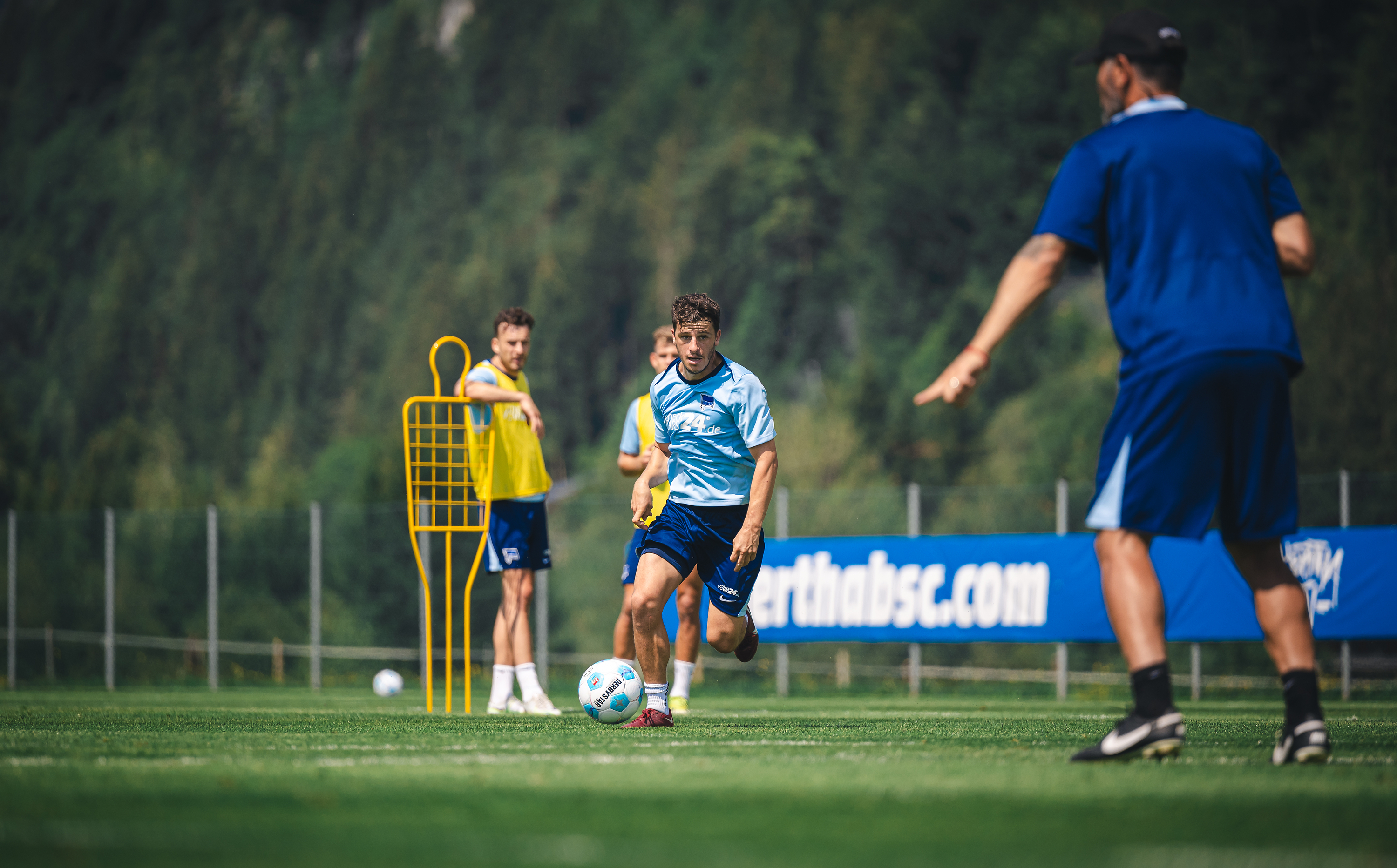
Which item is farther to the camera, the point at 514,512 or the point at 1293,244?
the point at 514,512

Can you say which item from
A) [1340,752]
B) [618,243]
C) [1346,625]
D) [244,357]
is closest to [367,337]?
[244,357]

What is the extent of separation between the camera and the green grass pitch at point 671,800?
329 centimetres

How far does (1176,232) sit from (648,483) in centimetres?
341

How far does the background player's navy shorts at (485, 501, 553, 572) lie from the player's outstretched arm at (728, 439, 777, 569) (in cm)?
228

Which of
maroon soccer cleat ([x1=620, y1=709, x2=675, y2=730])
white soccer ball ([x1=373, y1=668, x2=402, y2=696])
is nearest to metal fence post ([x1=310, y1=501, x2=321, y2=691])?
white soccer ball ([x1=373, y1=668, x2=402, y2=696])

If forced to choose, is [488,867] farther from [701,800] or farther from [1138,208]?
[1138,208]

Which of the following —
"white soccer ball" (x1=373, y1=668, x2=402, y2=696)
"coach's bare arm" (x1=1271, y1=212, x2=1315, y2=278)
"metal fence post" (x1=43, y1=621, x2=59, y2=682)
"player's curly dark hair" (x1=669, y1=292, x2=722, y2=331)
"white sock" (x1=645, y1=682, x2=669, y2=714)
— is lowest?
"metal fence post" (x1=43, y1=621, x2=59, y2=682)

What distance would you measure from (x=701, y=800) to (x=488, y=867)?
39.8 inches

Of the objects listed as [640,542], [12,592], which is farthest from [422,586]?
[640,542]

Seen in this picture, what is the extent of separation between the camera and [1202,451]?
15.6 feet

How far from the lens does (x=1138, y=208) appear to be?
4.91 m

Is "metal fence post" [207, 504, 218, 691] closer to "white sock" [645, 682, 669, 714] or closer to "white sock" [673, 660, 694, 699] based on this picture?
"white sock" [673, 660, 694, 699]

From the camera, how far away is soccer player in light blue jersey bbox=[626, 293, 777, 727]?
7.18 meters

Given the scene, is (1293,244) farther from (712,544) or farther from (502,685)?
(502,685)
